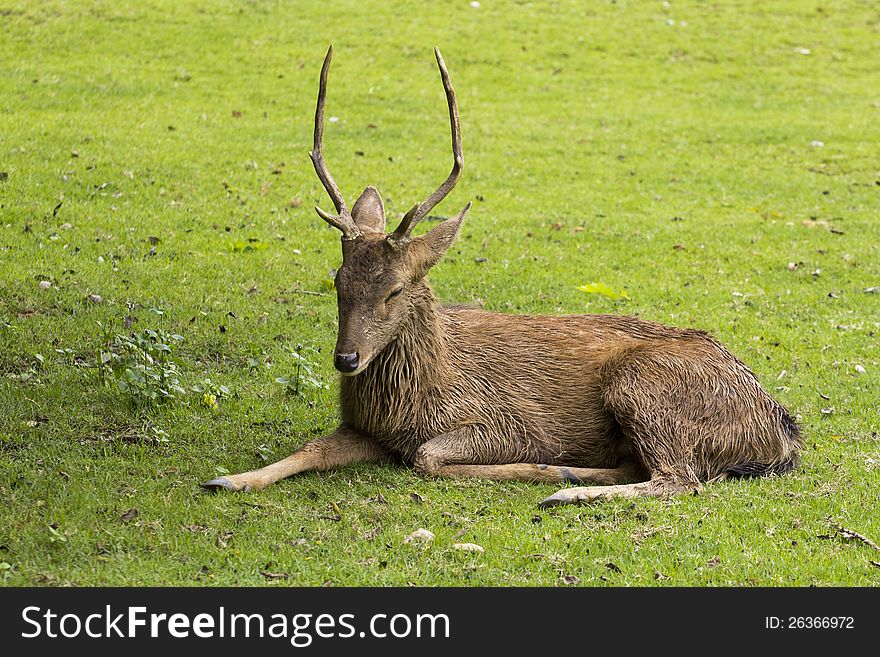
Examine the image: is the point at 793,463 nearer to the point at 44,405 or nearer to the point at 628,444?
the point at 628,444

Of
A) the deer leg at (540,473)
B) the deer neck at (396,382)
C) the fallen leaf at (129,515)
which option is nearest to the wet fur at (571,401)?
the deer neck at (396,382)

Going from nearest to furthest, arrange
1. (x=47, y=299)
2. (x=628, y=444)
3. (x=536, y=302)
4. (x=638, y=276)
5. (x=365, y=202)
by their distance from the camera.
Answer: (x=628, y=444) → (x=365, y=202) → (x=47, y=299) → (x=536, y=302) → (x=638, y=276)

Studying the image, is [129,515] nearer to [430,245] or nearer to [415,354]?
[415,354]

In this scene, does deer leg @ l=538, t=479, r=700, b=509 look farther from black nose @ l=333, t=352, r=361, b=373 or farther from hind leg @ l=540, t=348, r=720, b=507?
black nose @ l=333, t=352, r=361, b=373

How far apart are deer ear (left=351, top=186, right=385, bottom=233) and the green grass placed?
1362mm

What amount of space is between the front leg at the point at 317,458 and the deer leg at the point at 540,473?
50 cm

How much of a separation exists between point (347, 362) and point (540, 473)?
144 centimetres

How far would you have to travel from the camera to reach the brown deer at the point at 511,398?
6.61 m

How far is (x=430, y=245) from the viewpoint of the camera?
681 cm

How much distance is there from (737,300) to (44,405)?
651 cm

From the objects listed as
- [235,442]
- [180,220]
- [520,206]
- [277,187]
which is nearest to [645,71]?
[520,206]

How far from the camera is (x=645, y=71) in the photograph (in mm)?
20406

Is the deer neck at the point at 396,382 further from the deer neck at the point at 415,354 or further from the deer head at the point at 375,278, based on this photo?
the deer head at the point at 375,278

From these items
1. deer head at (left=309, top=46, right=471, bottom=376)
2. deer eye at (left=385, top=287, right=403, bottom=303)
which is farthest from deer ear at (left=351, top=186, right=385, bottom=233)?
deer eye at (left=385, top=287, right=403, bottom=303)
